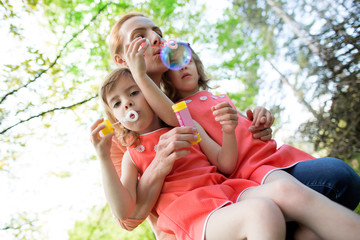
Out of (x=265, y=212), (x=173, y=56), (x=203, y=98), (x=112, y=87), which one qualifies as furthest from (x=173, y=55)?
(x=265, y=212)

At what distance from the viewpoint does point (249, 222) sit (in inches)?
41.4

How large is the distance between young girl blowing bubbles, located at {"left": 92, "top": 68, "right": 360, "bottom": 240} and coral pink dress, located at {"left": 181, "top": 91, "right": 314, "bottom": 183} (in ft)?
0.24

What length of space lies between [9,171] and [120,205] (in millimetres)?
2388

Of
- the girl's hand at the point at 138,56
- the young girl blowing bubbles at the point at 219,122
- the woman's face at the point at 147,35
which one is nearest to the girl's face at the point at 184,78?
the young girl blowing bubbles at the point at 219,122

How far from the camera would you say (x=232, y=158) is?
5.13ft

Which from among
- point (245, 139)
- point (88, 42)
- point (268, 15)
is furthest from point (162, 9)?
point (268, 15)

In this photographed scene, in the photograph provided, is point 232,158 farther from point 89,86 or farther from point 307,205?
point 89,86

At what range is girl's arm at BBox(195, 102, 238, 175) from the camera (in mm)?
1466

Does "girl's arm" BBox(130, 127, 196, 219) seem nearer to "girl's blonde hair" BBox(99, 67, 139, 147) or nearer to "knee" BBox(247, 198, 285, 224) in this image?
"girl's blonde hair" BBox(99, 67, 139, 147)

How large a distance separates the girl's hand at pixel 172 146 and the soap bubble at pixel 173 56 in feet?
1.88

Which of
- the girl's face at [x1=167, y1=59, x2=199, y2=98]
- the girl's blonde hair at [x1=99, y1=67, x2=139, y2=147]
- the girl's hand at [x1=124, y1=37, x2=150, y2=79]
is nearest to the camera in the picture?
the girl's hand at [x1=124, y1=37, x2=150, y2=79]

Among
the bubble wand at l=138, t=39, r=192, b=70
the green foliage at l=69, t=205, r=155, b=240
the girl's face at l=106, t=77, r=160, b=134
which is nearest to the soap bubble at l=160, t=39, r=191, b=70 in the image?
the bubble wand at l=138, t=39, r=192, b=70

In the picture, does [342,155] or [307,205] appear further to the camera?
[342,155]

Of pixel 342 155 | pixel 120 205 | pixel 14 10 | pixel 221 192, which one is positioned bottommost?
pixel 342 155
